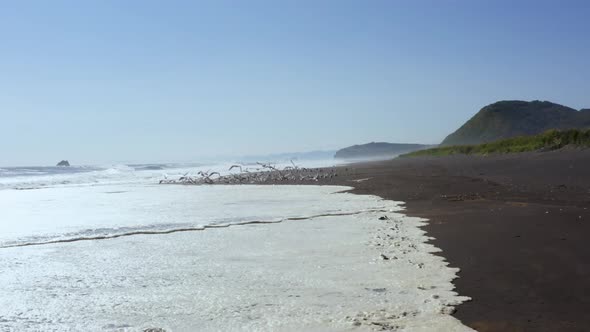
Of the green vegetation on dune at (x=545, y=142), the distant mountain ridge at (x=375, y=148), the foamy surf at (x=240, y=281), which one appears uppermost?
the distant mountain ridge at (x=375, y=148)

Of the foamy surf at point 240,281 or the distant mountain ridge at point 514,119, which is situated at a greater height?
the distant mountain ridge at point 514,119

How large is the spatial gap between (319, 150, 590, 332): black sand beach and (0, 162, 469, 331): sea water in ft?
1.11

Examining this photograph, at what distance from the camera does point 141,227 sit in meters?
9.41

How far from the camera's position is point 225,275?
5.53 metres

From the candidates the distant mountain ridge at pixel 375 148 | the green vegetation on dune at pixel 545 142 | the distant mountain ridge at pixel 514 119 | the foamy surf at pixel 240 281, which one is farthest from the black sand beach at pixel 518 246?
the distant mountain ridge at pixel 375 148

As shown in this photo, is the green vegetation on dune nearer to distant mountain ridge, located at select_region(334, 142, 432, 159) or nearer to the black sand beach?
the black sand beach

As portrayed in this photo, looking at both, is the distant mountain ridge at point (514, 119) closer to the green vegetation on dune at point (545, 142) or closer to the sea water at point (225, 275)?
the green vegetation on dune at point (545, 142)

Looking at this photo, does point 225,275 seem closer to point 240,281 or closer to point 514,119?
point 240,281

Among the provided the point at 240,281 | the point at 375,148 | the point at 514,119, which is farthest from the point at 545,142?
the point at 375,148

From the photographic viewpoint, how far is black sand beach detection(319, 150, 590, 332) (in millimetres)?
4168

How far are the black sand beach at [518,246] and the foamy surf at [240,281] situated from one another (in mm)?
330

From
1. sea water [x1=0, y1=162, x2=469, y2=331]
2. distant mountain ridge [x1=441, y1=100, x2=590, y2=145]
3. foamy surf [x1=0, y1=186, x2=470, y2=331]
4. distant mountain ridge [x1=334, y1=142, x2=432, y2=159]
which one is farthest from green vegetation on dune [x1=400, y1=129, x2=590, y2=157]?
distant mountain ridge [x1=334, y1=142, x2=432, y2=159]

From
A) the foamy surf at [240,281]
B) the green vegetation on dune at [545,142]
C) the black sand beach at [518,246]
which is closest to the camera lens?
the foamy surf at [240,281]

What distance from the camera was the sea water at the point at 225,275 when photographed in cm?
408
